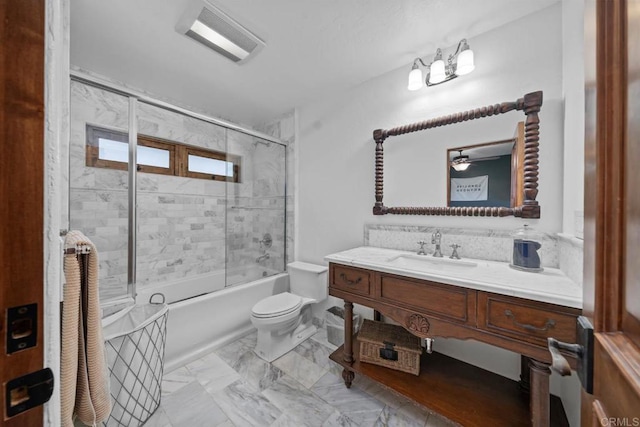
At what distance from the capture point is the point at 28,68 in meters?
0.37

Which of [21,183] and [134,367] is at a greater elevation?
[21,183]

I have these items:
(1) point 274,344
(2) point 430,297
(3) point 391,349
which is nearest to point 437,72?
(2) point 430,297

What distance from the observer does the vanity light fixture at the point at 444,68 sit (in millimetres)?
1461

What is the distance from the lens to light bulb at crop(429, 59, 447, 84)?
5.21 feet

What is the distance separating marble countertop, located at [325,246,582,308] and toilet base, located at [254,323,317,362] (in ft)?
2.84

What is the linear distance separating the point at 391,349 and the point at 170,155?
8.81ft

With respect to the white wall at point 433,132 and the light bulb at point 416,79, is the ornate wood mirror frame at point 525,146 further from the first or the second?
the light bulb at point 416,79

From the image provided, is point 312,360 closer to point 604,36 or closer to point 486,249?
point 486,249

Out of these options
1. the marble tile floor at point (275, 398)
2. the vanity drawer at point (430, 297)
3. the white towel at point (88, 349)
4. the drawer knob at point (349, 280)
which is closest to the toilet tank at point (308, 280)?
the marble tile floor at point (275, 398)

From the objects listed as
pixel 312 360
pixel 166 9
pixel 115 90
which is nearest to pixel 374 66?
pixel 166 9

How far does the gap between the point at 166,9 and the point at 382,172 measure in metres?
1.74

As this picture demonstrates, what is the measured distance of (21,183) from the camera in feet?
1.21

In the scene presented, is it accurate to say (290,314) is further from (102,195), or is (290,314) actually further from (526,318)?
(102,195)

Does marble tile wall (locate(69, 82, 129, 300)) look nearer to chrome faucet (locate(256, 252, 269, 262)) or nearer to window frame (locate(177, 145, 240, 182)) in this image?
window frame (locate(177, 145, 240, 182))
